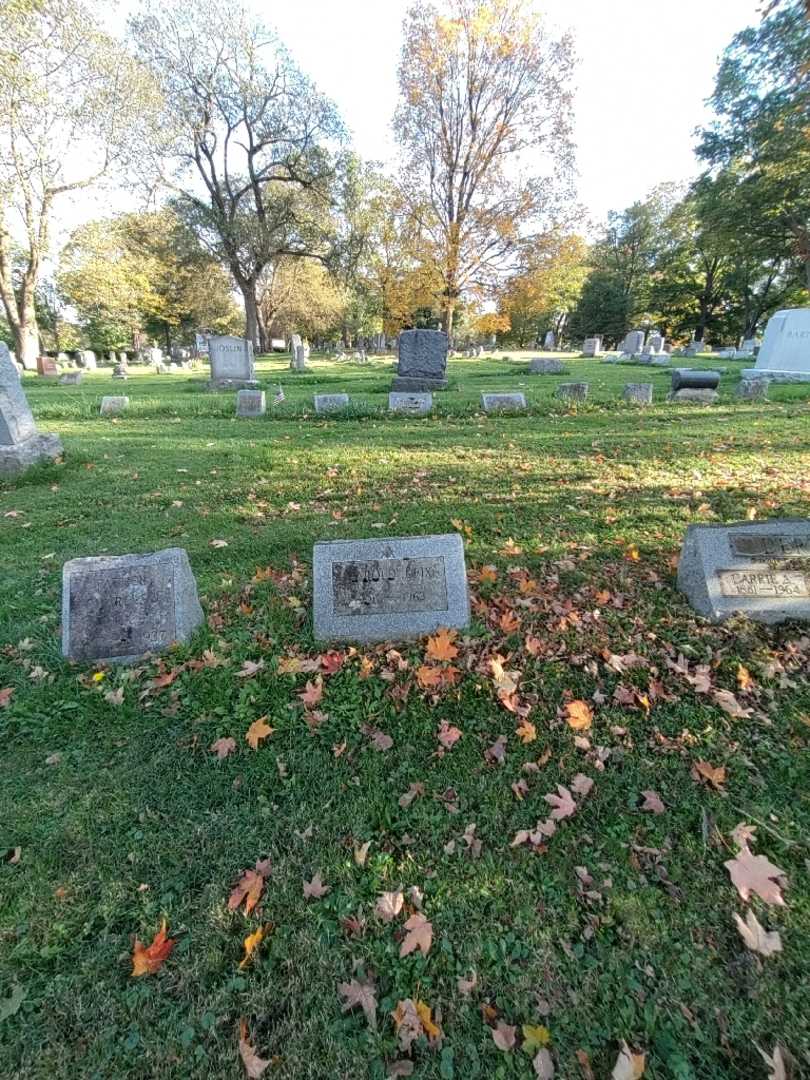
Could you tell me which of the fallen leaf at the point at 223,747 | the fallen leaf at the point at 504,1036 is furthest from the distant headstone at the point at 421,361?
the fallen leaf at the point at 504,1036

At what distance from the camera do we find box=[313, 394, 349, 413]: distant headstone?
431 inches

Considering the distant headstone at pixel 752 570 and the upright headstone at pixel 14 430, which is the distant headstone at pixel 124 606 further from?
the upright headstone at pixel 14 430

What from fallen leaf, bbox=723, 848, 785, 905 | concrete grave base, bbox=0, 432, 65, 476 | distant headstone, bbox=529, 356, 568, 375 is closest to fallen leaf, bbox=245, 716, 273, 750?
fallen leaf, bbox=723, 848, 785, 905

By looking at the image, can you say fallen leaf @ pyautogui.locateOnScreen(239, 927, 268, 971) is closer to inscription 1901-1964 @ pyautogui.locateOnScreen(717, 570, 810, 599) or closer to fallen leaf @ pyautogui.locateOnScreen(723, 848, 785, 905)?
fallen leaf @ pyautogui.locateOnScreen(723, 848, 785, 905)

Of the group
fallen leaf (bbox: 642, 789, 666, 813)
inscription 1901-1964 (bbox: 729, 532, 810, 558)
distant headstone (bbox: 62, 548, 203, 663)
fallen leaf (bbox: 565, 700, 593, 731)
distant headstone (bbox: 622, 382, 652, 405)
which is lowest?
fallen leaf (bbox: 642, 789, 666, 813)

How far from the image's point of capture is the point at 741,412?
1046 centimetres

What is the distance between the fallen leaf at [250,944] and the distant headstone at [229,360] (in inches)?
640

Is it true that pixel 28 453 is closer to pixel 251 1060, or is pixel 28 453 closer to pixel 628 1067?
pixel 251 1060

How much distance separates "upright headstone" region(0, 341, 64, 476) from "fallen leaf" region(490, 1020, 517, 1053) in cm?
747

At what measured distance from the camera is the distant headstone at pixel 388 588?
10.9 feet

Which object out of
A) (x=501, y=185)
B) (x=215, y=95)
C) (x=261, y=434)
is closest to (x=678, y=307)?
(x=501, y=185)

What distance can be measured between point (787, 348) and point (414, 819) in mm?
20070

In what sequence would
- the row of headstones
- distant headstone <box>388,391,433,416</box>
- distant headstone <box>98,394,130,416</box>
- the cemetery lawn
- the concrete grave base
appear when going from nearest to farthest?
1. the cemetery lawn
2. the row of headstones
3. the concrete grave base
4. distant headstone <box>388,391,433,416</box>
5. distant headstone <box>98,394,130,416</box>

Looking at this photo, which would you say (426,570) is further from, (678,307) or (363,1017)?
(678,307)
